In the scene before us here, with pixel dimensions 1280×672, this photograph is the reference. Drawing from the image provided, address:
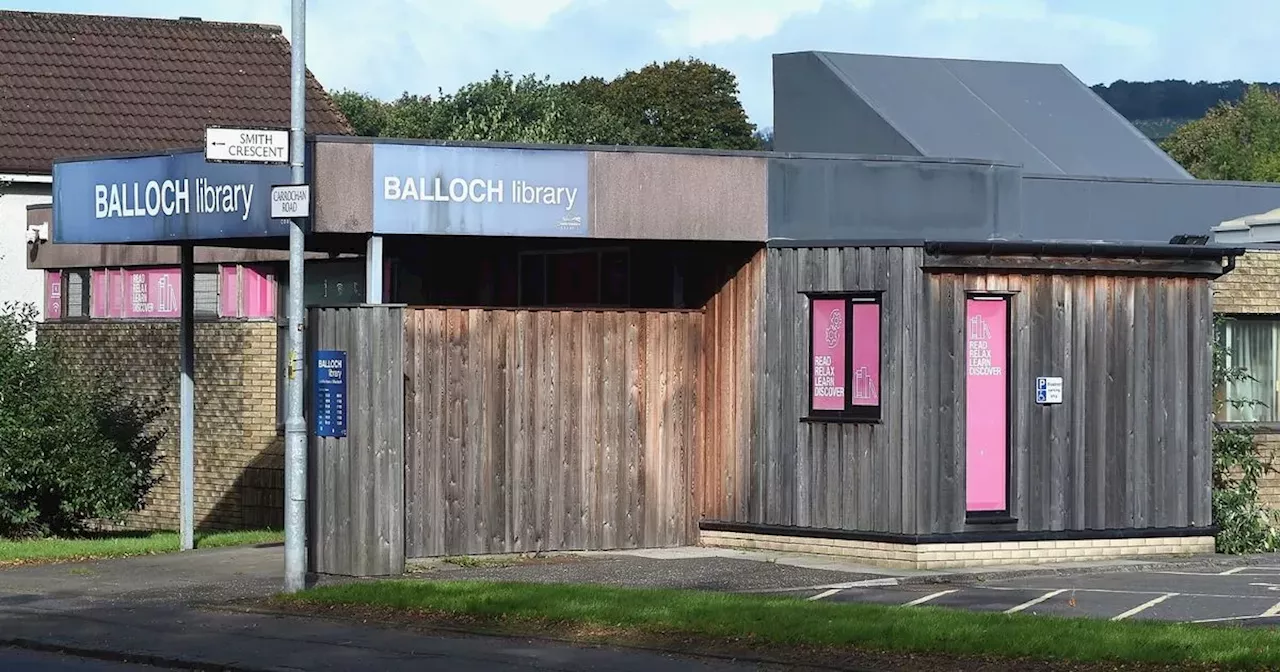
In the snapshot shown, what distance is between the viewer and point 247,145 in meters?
17.2

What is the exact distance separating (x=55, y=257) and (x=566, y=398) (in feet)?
47.1

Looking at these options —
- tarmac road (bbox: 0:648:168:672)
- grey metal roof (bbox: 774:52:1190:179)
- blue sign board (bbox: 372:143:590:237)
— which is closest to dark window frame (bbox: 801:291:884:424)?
blue sign board (bbox: 372:143:590:237)

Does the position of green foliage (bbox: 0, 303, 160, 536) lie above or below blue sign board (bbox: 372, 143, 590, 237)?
below

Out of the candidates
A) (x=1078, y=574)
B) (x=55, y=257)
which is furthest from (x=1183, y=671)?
(x=55, y=257)

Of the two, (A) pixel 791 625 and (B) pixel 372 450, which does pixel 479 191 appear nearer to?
(B) pixel 372 450

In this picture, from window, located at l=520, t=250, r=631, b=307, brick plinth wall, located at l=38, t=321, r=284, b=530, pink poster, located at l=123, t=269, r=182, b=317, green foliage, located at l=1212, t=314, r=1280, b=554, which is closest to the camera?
green foliage, located at l=1212, t=314, r=1280, b=554

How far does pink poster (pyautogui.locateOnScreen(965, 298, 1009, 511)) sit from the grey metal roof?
7.25 metres

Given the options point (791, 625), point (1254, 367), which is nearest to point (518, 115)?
point (1254, 367)

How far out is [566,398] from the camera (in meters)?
21.0

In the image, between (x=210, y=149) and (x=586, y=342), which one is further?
(x=586, y=342)

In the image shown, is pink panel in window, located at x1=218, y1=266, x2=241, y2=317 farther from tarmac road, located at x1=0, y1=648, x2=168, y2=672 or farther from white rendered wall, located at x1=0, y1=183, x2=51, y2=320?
tarmac road, located at x1=0, y1=648, x2=168, y2=672

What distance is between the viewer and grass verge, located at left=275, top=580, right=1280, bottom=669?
515 inches

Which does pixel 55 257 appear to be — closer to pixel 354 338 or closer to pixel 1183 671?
pixel 354 338

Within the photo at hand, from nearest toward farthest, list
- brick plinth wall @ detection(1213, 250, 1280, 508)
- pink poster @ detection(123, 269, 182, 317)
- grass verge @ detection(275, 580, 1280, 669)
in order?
grass verge @ detection(275, 580, 1280, 669)
brick plinth wall @ detection(1213, 250, 1280, 508)
pink poster @ detection(123, 269, 182, 317)
